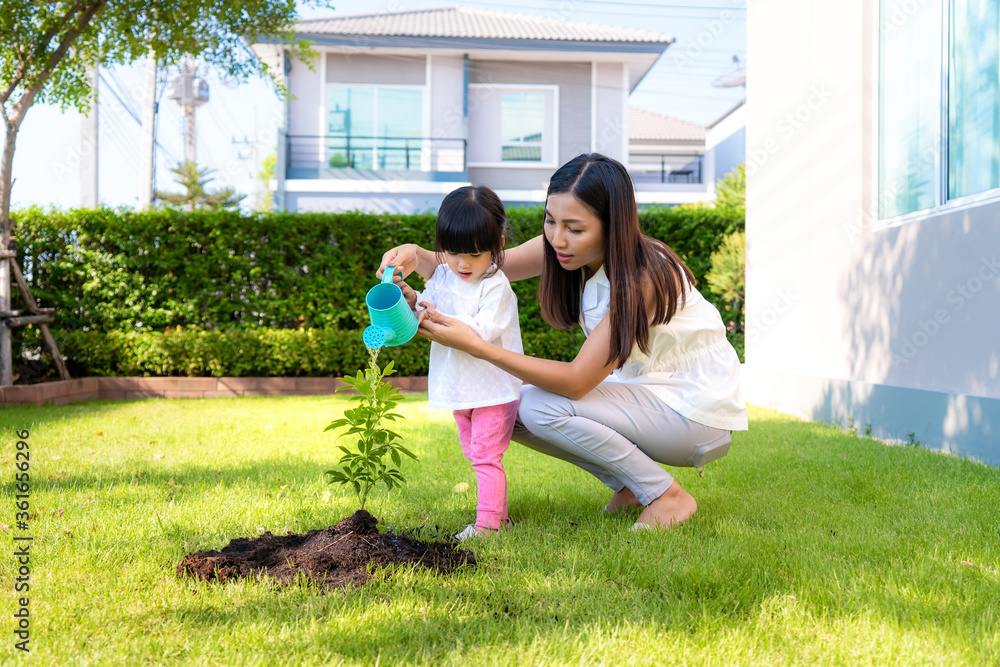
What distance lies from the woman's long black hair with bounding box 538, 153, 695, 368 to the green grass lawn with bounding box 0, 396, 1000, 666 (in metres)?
0.70

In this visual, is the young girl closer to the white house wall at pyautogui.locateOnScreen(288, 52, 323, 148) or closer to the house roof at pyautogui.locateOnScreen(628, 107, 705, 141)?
the white house wall at pyautogui.locateOnScreen(288, 52, 323, 148)

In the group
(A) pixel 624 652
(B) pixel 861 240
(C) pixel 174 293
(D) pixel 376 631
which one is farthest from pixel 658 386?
(C) pixel 174 293

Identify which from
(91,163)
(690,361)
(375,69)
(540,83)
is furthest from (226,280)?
(540,83)

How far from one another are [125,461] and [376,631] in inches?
108

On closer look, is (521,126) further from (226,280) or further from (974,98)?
(974,98)

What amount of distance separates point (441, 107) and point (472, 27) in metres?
2.20

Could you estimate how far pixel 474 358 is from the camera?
99.3 inches

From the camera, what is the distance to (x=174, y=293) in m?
8.05

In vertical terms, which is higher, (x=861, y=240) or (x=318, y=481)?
(x=861, y=240)

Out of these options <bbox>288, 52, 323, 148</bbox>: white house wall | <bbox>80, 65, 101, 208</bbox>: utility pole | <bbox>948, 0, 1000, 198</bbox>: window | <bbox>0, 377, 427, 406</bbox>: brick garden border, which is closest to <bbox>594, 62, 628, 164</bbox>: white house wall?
<bbox>288, 52, 323, 148</bbox>: white house wall

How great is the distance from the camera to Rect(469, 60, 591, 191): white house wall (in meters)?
16.0

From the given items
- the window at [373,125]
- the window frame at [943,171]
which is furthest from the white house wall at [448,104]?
the window frame at [943,171]

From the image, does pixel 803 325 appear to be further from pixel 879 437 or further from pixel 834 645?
pixel 834 645

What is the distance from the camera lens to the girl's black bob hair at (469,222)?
2447 millimetres
